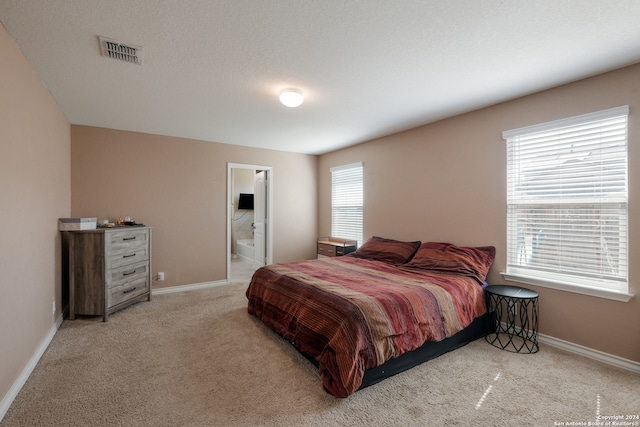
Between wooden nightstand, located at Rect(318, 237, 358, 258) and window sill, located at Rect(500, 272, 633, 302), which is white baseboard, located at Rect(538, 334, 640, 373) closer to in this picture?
window sill, located at Rect(500, 272, 633, 302)

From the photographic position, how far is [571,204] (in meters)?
2.63

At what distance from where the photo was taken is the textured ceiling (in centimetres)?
173

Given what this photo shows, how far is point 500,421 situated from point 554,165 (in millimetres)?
2300

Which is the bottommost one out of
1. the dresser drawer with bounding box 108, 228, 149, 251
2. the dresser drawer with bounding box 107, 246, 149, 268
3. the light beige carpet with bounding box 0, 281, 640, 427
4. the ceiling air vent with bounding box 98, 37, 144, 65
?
the light beige carpet with bounding box 0, 281, 640, 427

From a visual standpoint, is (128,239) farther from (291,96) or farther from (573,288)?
(573,288)

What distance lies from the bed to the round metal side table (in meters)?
0.14

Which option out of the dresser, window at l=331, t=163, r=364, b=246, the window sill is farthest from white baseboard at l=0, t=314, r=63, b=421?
the window sill

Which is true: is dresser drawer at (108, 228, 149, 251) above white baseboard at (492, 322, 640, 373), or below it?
above

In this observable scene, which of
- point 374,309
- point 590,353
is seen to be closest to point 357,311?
point 374,309

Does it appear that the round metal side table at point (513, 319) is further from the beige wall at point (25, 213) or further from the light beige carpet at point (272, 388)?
the beige wall at point (25, 213)

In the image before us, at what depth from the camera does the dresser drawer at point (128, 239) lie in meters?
3.46

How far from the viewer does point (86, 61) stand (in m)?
2.30

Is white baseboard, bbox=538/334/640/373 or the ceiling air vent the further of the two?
white baseboard, bbox=538/334/640/373

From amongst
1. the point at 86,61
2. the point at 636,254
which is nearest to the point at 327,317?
the point at 636,254
